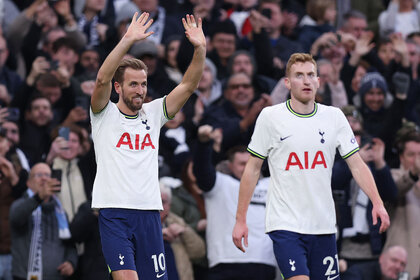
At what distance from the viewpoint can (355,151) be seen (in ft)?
31.2

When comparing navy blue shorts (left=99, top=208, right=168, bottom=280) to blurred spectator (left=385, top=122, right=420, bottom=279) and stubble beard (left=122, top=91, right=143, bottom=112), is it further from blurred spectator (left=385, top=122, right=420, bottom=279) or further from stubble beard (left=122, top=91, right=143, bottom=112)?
blurred spectator (left=385, top=122, right=420, bottom=279)

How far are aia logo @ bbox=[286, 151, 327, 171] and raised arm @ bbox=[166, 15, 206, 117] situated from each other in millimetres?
1159

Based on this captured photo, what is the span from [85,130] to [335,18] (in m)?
7.44

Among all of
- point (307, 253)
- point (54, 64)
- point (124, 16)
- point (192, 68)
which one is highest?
point (124, 16)

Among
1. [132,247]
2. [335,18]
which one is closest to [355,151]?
[132,247]

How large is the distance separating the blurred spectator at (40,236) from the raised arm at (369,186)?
4.20 meters

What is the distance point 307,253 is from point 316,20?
9.55 meters

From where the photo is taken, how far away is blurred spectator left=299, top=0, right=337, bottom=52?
57.6ft

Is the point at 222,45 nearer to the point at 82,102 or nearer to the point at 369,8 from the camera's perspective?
the point at 82,102

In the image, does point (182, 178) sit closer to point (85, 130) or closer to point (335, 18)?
point (85, 130)

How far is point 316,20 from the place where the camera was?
18219mm

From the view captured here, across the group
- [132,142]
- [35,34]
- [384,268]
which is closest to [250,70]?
[35,34]

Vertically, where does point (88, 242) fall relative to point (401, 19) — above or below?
below

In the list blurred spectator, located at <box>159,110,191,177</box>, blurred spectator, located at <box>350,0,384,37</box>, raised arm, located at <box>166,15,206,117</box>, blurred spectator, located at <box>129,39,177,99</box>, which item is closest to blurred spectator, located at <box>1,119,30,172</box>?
blurred spectator, located at <box>159,110,191,177</box>
